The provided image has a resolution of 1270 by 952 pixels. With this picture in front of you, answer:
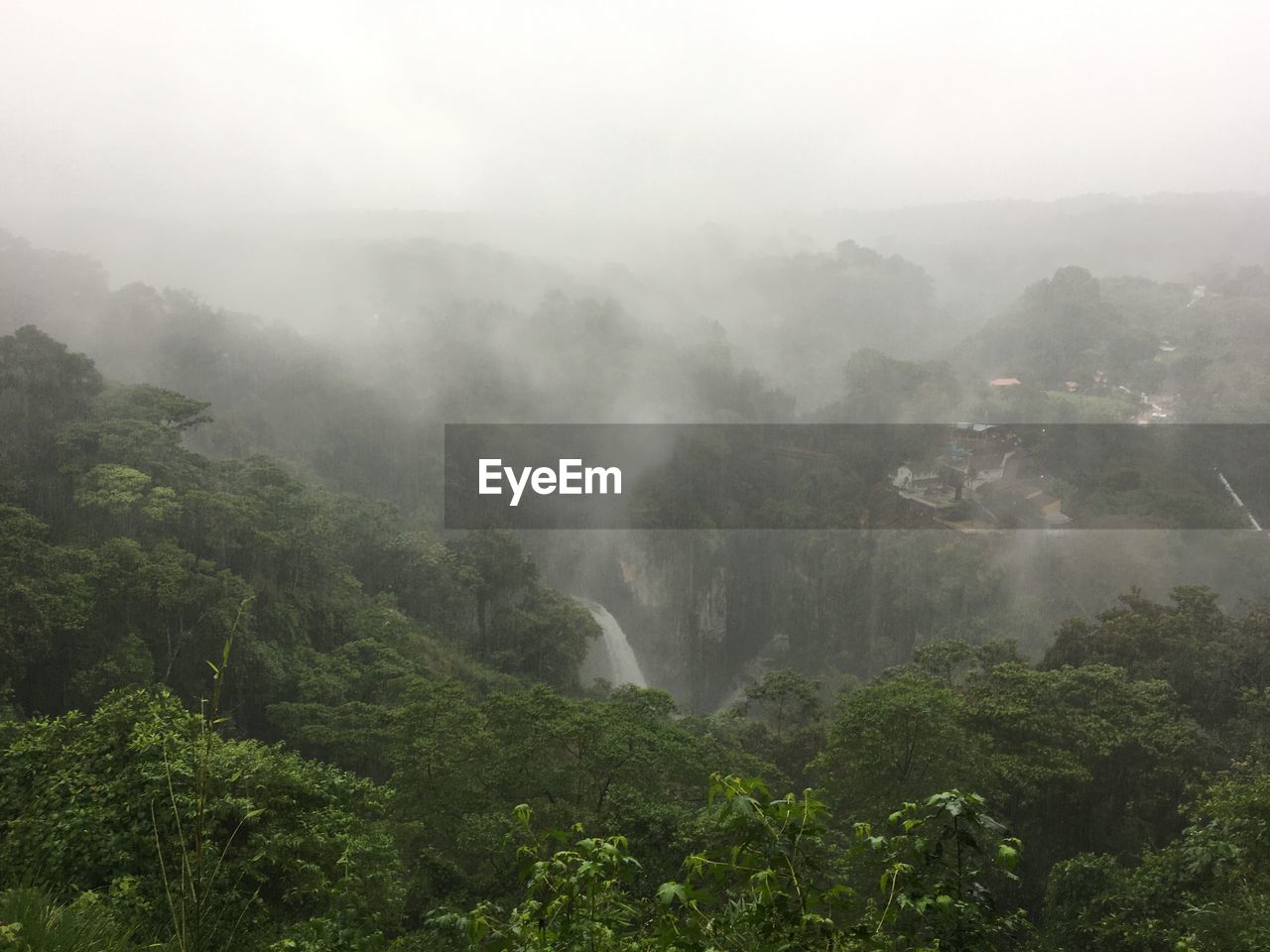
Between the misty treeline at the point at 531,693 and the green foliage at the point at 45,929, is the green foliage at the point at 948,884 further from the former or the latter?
the green foliage at the point at 45,929

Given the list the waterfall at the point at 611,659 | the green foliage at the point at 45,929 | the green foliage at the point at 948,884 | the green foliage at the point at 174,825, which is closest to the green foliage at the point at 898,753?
the green foliage at the point at 174,825

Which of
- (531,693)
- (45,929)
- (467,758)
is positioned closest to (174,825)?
(45,929)

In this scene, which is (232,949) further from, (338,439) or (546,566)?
(338,439)

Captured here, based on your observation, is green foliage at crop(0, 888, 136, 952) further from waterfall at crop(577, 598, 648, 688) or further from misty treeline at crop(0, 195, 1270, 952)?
waterfall at crop(577, 598, 648, 688)

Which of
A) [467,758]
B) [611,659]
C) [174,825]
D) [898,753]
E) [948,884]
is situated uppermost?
[948,884]

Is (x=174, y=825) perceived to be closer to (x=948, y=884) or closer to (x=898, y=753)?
(x=948, y=884)

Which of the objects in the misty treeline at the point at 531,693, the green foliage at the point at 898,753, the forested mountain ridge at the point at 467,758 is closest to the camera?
the forested mountain ridge at the point at 467,758

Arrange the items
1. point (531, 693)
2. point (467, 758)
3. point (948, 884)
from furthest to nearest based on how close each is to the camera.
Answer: point (531, 693) → point (467, 758) → point (948, 884)
